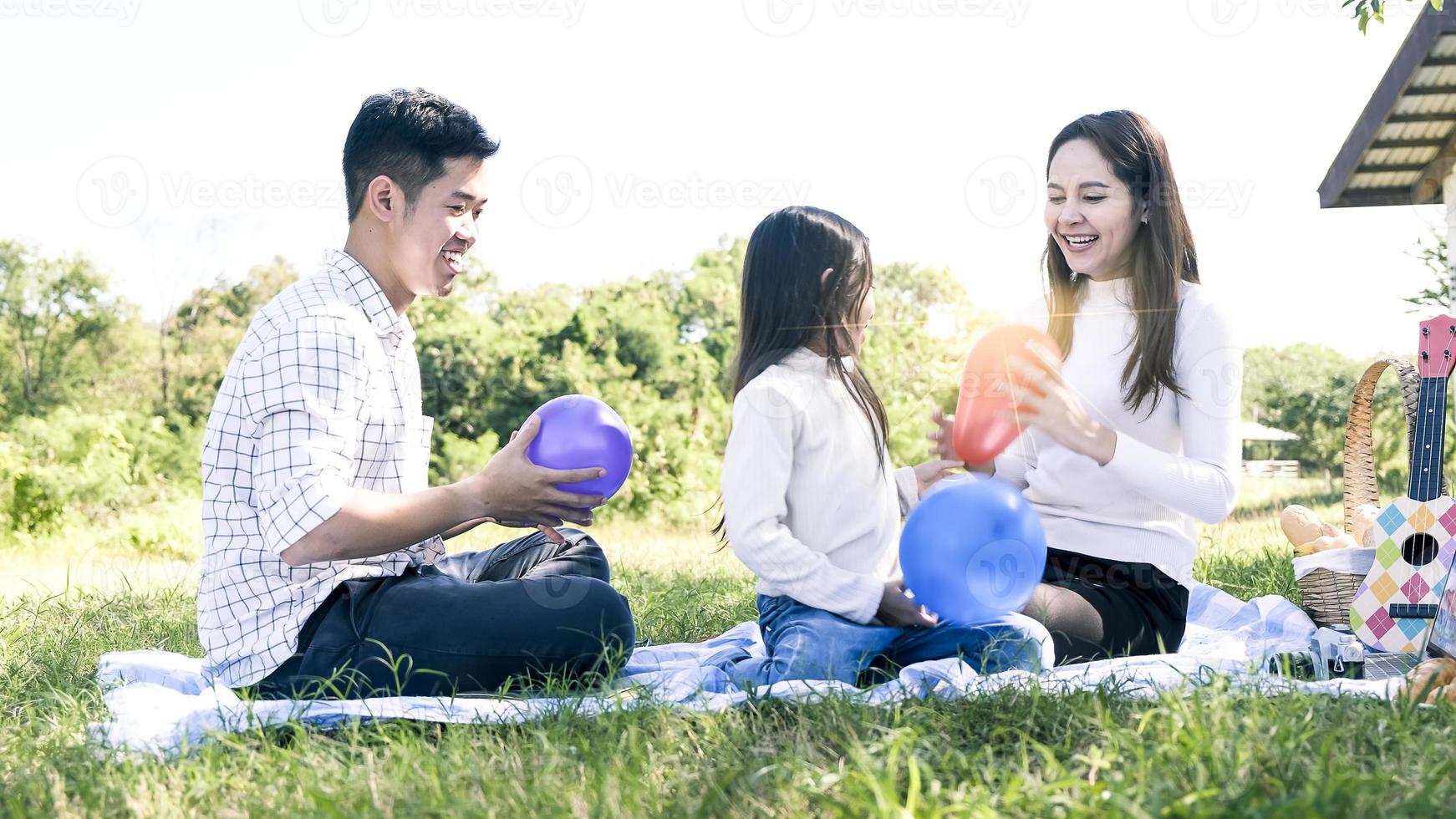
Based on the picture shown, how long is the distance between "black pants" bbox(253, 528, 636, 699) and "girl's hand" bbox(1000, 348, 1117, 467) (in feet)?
4.16

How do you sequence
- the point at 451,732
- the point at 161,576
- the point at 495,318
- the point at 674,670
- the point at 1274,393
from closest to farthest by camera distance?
the point at 451,732
the point at 674,670
the point at 161,576
the point at 495,318
the point at 1274,393

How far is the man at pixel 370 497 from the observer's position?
2.85 metres

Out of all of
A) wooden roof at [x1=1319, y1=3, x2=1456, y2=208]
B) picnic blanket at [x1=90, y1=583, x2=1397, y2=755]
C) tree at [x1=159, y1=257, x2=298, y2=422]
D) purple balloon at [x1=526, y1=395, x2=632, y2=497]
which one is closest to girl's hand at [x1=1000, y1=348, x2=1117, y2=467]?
picnic blanket at [x1=90, y1=583, x2=1397, y2=755]

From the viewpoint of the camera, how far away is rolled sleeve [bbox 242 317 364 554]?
2785 millimetres

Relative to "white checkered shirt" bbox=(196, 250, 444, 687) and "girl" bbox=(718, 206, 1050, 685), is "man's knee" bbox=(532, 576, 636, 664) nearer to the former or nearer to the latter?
"girl" bbox=(718, 206, 1050, 685)

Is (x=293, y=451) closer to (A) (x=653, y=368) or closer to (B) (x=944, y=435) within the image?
(B) (x=944, y=435)

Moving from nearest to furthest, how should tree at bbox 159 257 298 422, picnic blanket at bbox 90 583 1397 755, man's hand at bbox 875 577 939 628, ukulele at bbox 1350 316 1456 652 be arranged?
picnic blanket at bbox 90 583 1397 755
man's hand at bbox 875 577 939 628
ukulele at bbox 1350 316 1456 652
tree at bbox 159 257 298 422

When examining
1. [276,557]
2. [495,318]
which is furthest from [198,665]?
[495,318]

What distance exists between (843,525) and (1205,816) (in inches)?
56.3

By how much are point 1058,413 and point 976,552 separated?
18.3 inches

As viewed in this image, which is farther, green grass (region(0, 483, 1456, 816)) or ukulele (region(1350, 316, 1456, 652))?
ukulele (region(1350, 316, 1456, 652))

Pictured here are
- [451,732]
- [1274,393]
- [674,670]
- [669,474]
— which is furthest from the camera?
[1274,393]

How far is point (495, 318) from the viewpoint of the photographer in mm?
13266

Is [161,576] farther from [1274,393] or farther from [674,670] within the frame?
[1274,393]
